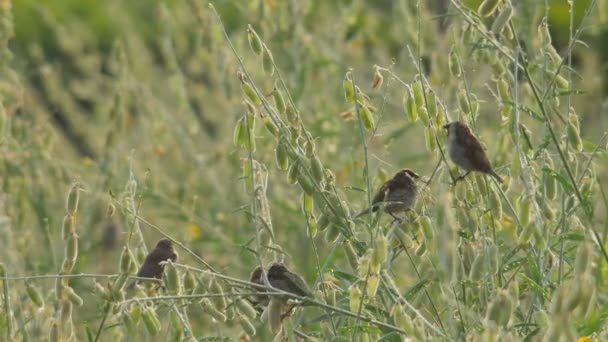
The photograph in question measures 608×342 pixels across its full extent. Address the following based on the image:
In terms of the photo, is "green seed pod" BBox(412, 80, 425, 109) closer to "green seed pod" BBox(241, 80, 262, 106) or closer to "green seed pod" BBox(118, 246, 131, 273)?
"green seed pod" BBox(241, 80, 262, 106)

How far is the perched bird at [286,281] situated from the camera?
228 cm

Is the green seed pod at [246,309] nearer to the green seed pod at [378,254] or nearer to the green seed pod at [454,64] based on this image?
the green seed pod at [378,254]

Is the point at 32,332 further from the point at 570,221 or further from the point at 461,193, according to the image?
the point at 570,221

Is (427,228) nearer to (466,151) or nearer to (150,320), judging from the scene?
(466,151)

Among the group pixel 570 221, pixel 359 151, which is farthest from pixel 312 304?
pixel 359 151

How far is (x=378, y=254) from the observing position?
6.81 feet

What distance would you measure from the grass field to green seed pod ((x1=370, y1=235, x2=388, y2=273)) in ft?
0.03

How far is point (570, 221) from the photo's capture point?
2.52 metres

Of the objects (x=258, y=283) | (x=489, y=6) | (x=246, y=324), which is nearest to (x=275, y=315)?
(x=246, y=324)

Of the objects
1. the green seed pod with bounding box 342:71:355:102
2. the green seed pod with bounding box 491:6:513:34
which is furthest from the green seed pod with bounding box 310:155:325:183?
the green seed pod with bounding box 491:6:513:34

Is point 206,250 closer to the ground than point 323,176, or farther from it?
closer to the ground

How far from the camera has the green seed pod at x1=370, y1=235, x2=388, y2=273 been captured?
2.07 meters

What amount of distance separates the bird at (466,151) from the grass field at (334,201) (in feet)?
0.16

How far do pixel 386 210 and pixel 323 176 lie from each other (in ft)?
0.67
